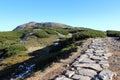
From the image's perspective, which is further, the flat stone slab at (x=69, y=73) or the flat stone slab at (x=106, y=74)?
the flat stone slab at (x=69, y=73)

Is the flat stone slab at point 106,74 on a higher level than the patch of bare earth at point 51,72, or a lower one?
higher

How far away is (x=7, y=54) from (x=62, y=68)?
13278mm

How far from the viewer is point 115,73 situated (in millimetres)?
9023

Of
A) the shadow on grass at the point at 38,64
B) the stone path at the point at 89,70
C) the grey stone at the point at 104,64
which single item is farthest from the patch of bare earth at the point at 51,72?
the grey stone at the point at 104,64

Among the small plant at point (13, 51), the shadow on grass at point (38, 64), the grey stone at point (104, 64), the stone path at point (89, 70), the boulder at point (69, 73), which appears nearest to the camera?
the stone path at point (89, 70)

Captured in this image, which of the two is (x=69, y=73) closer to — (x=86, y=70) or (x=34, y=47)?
(x=86, y=70)

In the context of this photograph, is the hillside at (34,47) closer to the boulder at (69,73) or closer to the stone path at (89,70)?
the stone path at (89,70)

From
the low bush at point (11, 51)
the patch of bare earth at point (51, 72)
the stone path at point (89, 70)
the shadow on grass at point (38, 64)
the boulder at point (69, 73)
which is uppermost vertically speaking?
the stone path at point (89, 70)

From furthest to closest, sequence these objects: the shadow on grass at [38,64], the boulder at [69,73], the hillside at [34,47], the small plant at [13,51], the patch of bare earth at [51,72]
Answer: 1. the small plant at [13,51]
2. the hillside at [34,47]
3. the shadow on grass at [38,64]
4. the patch of bare earth at [51,72]
5. the boulder at [69,73]

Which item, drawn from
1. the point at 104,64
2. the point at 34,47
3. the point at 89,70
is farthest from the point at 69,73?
the point at 34,47

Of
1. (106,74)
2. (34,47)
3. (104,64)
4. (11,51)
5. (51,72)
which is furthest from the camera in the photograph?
(34,47)

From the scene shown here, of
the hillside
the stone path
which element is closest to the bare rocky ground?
the stone path

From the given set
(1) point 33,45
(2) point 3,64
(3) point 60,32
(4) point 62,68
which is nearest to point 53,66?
(4) point 62,68

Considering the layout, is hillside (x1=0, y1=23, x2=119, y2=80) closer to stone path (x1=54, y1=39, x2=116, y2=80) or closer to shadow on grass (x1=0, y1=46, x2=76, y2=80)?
shadow on grass (x1=0, y1=46, x2=76, y2=80)
